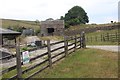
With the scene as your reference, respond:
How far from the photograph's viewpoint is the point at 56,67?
502 inches

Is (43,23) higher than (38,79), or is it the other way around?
(43,23)

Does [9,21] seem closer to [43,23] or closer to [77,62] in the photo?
[43,23]

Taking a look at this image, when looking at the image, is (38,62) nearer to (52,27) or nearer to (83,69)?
(83,69)

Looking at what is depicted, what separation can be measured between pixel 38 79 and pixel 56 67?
240 cm

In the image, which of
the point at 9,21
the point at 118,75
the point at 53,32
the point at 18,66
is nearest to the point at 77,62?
the point at 118,75

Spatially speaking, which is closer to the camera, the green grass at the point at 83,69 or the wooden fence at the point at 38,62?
the wooden fence at the point at 38,62

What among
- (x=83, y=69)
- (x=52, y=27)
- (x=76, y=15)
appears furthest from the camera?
(x=76, y=15)

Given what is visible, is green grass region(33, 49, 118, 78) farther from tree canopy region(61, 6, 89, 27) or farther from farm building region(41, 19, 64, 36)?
tree canopy region(61, 6, 89, 27)

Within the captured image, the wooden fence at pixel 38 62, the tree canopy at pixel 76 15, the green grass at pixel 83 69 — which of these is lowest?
the green grass at pixel 83 69

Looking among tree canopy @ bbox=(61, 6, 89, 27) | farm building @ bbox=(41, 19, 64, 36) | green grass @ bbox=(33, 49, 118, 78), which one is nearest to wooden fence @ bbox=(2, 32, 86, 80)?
green grass @ bbox=(33, 49, 118, 78)

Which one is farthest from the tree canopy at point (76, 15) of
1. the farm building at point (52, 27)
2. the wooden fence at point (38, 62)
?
the wooden fence at point (38, 62)

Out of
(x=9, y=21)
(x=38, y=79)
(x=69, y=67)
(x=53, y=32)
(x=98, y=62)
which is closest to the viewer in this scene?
(x=38, y=79)

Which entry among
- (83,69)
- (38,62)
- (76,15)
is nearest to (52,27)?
(76,15)

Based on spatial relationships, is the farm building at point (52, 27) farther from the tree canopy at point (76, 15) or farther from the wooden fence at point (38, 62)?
the wooden fence at point (38, 62)
